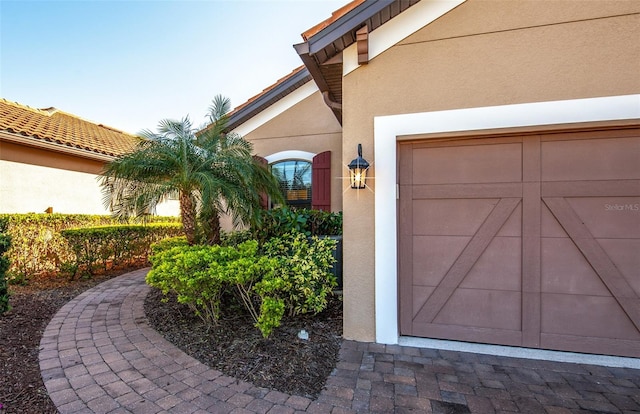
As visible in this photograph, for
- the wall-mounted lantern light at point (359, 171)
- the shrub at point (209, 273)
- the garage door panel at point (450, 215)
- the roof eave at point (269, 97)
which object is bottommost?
the shrub at point (209, 273)

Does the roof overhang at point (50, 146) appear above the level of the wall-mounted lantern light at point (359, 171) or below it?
above

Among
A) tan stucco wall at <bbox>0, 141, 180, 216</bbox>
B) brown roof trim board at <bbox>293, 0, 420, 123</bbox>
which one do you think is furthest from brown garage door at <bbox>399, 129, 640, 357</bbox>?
tan stucco wall at <bbox>0, 141, 180, 216</bbox>

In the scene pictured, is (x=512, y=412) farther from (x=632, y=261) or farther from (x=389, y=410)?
(x=632, y=261)

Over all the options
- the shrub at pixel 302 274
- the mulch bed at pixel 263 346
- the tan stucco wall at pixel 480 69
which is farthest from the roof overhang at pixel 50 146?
the tan stucco wall at pixel 480 69

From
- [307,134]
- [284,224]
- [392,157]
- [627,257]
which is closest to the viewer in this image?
[627,257]

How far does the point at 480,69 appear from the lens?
3.26 m

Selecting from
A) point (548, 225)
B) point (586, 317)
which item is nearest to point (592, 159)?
point (548, 225)

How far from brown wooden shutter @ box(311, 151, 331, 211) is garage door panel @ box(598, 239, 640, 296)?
15.6 ft

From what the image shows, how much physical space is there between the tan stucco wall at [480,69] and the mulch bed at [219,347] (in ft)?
2.10

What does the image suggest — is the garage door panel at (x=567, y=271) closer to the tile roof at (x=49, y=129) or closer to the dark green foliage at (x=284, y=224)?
the dark green foliage at (x=284, y=224)

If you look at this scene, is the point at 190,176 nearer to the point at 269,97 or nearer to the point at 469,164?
the point at 269,97

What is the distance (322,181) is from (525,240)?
4296mm

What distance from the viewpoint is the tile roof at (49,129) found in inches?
289

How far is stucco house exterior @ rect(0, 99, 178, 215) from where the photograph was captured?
6938 millimetres
